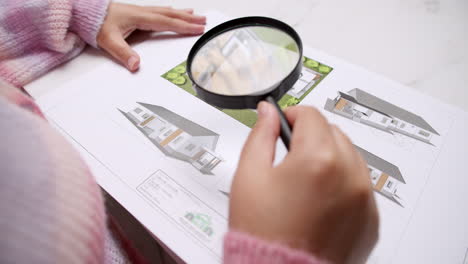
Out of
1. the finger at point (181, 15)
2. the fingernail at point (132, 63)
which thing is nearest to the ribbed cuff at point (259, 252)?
the fingernail at point (132, 63)

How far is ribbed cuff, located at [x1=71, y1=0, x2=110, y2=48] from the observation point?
2.49 ft

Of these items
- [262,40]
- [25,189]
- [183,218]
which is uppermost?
[262,40]

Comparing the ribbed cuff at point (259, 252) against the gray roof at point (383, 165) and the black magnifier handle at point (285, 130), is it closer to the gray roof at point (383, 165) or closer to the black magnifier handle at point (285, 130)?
the black magnifier handle at point (285, 130)

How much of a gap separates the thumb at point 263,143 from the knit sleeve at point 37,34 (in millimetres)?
552

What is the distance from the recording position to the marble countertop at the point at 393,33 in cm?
72

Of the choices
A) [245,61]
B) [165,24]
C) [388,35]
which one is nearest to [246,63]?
[245,61]

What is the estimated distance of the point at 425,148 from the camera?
1.82ft

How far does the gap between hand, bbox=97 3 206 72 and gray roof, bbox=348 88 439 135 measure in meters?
0.41

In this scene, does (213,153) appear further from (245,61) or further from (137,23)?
(137,23)

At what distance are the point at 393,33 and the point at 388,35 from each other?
0.05 feet

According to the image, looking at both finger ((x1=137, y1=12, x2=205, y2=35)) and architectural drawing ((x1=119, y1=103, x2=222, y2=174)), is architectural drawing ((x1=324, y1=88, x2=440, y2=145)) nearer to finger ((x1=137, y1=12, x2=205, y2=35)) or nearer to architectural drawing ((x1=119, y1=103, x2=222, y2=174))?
architectural drawing ((x1=119, y1=103, x2=222, y2=174))

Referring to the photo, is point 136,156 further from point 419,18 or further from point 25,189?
point 419,18

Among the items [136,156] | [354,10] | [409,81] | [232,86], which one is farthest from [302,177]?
[354,10]

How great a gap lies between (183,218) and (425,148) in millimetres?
418
